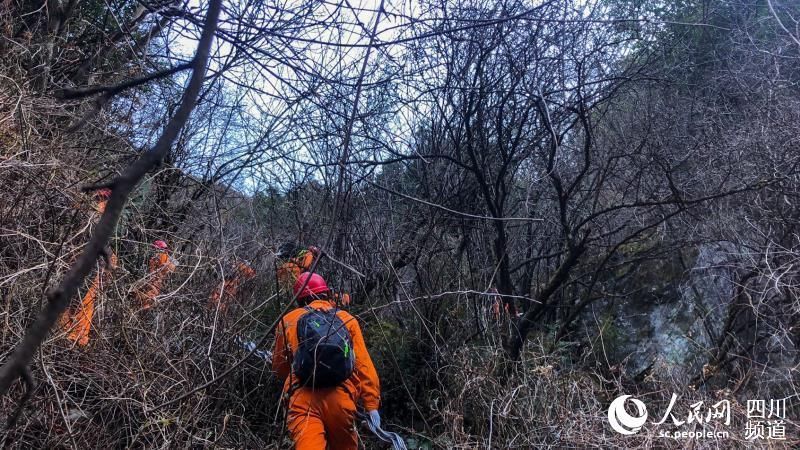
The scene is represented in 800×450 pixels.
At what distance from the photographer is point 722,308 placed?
7.23 m

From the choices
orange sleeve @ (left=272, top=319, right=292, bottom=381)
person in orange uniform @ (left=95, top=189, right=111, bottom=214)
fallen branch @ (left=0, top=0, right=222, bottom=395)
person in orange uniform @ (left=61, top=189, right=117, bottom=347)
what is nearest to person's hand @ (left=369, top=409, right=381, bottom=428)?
orange sleeve @ (left=272, top=319, right=292, bottom=381)

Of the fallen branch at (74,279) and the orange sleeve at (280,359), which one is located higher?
the fallen branch at (74,279)

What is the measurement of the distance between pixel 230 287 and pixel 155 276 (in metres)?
0.62

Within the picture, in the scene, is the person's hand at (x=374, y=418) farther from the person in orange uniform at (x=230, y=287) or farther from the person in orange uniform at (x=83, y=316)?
the person in orange uniform at (x=83, y=316)

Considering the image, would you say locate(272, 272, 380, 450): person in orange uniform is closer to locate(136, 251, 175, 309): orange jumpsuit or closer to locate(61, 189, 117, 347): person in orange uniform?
locate(136, 251, 175, 309): orange jumpsuit

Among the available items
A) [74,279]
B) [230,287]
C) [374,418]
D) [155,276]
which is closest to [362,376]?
[374,418]

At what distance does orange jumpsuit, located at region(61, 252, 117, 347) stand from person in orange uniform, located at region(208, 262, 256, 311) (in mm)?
799

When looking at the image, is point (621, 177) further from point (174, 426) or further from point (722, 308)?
point (174, 426)

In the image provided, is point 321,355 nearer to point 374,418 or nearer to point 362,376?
point 362,376

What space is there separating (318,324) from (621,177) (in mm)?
4055

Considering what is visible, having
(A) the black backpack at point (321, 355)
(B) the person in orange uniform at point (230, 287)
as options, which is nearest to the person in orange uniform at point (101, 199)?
(B) the person in orange uniform at point (230, 287)

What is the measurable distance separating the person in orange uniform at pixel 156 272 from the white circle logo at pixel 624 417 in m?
3.30

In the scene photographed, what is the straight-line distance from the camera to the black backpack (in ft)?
13.1

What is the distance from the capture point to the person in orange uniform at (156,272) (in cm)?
434
